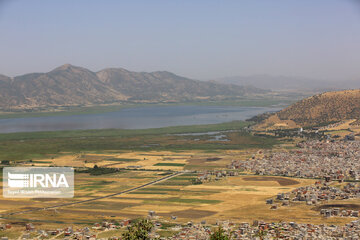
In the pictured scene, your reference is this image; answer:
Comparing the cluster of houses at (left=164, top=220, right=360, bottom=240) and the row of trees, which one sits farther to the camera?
the cluster of houses at (left=164, top=220, right=360, bottom=240)

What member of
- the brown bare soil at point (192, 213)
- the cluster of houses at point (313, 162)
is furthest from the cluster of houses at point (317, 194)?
the brown bare soil at point (192, 213)

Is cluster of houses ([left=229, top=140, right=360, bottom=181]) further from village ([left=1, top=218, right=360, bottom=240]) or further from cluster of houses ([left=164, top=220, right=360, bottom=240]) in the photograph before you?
village ([left=1, top=218, right=360, bottom=240])

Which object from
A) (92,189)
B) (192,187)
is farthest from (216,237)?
(92,189)

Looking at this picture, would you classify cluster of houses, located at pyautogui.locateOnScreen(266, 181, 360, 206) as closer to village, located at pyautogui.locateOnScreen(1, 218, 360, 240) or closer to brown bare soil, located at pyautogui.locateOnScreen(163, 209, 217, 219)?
brown bare soil, located at pyautogui.locateOnScreen(163, 209, 217, 219)

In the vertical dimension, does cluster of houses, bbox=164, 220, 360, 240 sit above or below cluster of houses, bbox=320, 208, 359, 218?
below

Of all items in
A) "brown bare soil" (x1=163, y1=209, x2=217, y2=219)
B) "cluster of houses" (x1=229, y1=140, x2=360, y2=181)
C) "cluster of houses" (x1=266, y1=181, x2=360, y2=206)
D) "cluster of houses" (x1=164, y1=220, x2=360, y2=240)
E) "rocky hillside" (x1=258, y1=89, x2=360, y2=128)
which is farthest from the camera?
"rocky hillside" (x1=258, y1=89, x2=360, y2=128)

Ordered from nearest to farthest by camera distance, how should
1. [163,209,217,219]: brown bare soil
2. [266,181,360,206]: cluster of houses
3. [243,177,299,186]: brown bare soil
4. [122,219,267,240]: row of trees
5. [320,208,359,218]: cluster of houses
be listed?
[122,219,267,240]: row of trees
[320,208,359,218]: cluster of houses
[163,209,217,219]: brown bare soil
[266,181,360,206]: cluster of houses
[243,177,299,186]: brown bare soil

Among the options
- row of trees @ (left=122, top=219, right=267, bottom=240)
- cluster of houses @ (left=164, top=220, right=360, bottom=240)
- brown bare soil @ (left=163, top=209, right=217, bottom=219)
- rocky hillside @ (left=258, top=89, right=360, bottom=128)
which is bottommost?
brown bare soil @ (left=163, top=209, right=217, bottom=219)

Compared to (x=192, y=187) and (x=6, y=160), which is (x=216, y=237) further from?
(x=6, y=160)

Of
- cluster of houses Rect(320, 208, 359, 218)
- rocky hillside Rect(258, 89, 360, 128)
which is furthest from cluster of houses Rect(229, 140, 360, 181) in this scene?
rocky hillside Rect(258, 89, 360, 128)
